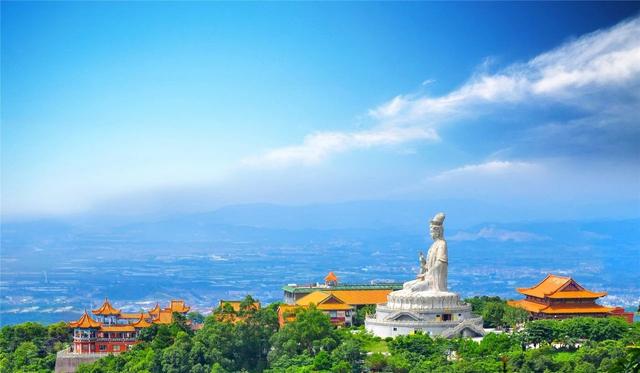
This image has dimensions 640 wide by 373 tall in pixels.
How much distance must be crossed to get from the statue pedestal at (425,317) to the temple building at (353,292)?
5738 mm

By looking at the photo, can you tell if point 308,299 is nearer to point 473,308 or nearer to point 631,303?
point 473,308

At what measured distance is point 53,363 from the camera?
41062mm

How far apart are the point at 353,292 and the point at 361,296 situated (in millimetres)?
587

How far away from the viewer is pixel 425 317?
41219mm

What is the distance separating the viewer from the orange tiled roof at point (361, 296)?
159 ft

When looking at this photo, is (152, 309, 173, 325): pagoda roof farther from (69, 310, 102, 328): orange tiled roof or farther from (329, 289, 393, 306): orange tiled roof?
(329, 289, 393, 306): orange tiled roof

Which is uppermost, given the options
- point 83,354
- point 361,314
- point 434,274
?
point 434,274

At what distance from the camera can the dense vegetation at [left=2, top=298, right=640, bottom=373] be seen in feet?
111

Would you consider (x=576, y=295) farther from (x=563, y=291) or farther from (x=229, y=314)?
(x=229, y=314)

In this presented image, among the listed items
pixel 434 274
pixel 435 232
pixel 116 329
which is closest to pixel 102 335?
pixel 116 329

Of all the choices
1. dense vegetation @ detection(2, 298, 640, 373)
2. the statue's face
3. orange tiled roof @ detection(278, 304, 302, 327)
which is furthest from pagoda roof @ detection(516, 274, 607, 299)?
orange tiled roof @ detection(278, 304, 302, 327)

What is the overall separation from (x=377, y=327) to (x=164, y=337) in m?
8.99

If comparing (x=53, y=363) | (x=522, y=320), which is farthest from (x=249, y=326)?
(x=522, y=320)

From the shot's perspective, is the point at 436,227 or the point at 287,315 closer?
the point at 287,315
